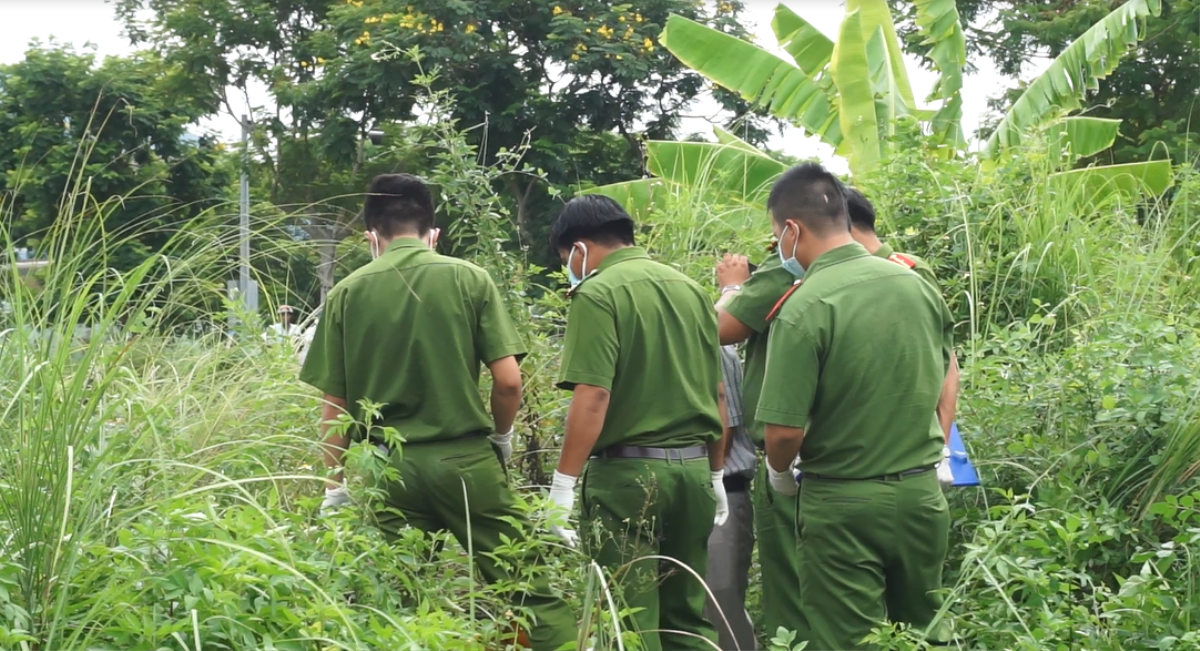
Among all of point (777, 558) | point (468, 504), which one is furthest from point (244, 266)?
point (777, 558)

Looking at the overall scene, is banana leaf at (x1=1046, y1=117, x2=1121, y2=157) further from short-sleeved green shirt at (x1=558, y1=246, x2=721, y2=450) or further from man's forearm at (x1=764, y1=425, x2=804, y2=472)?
man's forearm at (x1=764, y1=425, x2=804, y2=472)

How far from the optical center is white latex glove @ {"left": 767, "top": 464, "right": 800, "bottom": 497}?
3.98 meters

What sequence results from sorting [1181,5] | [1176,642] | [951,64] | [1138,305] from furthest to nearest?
[1181,5] → [951,64] → [1138,305] → [1176,642]

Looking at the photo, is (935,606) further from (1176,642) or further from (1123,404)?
(1123,404)

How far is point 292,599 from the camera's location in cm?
291

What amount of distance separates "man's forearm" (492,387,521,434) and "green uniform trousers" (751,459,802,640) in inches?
36.1

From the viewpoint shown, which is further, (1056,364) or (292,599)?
(1056,364)

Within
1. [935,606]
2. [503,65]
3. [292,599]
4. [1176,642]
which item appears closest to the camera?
[292,599]

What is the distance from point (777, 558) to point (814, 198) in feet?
4.28

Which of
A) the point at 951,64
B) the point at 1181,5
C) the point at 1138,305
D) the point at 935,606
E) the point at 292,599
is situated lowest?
the point at 935,606

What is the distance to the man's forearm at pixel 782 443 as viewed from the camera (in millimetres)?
3744

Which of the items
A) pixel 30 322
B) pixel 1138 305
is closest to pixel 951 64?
pixel 1138 305

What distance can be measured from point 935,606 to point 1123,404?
1120 mm

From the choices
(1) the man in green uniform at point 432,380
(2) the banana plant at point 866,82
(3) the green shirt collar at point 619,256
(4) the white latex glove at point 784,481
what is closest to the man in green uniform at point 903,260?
(4) the white latex glove at point 784,481
